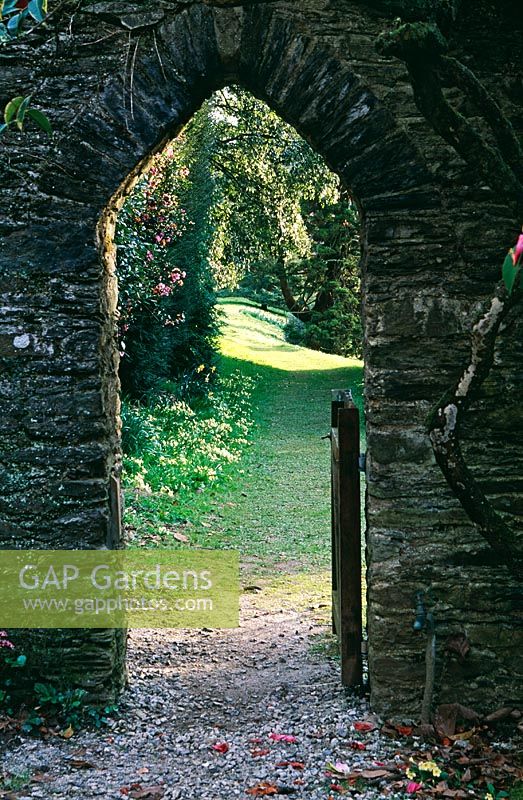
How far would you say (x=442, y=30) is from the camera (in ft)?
11.2

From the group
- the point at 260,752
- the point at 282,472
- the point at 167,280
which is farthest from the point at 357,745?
the point at 167,280

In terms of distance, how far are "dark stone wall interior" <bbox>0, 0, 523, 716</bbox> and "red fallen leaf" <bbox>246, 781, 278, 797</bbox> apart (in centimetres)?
81

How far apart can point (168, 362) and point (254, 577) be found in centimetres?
772

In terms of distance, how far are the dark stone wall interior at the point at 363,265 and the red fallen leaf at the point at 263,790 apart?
81 centimetres

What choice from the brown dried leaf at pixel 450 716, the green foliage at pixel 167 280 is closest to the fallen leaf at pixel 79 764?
the brown dried leaf at pixel 450 716

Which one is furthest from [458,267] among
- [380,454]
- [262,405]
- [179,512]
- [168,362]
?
[262,405]

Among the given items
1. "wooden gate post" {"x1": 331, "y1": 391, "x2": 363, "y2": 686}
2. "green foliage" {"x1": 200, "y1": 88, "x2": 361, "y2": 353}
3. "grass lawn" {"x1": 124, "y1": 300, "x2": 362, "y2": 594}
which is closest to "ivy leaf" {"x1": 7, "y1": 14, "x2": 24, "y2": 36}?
"wooden gate post" {"x1": 331, "y1": 391, "x2": 363, "y2": 686}

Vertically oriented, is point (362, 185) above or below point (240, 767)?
above

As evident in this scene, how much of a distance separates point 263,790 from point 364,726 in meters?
0.74

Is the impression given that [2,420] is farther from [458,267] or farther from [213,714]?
[458,267]

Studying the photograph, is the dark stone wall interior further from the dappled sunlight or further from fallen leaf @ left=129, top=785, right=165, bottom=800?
the dappled sunlight

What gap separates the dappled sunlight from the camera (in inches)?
823

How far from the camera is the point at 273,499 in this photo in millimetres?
9969

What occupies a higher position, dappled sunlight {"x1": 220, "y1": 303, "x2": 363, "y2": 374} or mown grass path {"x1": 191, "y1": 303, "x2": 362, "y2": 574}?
dappled sunlight {"x1": 220, "y1": 303, "x2": 363, "y2": 374}
